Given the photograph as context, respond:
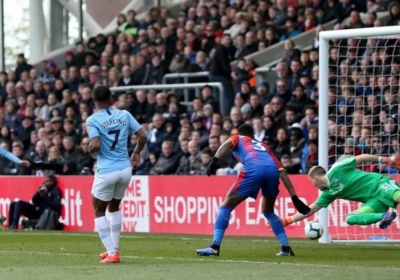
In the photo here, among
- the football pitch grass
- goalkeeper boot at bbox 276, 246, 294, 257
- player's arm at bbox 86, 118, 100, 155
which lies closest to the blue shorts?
goalkeeper boot at bbox 276, 246, 294, 257

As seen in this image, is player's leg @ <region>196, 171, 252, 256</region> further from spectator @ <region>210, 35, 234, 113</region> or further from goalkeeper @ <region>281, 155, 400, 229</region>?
spectator @ <region>210, 35, 234, 113</region>

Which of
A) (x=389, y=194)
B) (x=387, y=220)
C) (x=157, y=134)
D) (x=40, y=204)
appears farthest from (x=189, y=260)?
(x=157, y=134)

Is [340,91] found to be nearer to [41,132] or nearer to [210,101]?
[210,101]

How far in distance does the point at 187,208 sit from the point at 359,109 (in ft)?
11.6

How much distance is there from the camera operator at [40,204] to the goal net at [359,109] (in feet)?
19.4

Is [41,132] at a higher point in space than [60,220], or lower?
higher

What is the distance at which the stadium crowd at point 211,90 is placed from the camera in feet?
62.7

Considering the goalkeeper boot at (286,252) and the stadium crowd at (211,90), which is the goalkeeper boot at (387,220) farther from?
the stadium crowd at (211,90)

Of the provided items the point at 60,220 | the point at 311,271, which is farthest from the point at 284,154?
the point at 311,271

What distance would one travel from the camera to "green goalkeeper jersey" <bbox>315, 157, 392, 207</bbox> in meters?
14.9

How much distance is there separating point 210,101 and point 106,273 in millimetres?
12214

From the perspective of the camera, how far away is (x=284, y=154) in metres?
20.0

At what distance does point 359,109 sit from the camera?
62.1ft

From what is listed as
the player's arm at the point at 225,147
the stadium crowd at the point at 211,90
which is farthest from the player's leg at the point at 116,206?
the stadium crowd at the point at 211,90
